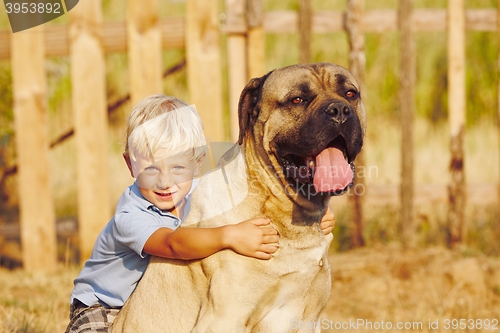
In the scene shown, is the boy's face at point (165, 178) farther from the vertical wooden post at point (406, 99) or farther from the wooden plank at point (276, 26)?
the vertical wooden post at point (406, 99)

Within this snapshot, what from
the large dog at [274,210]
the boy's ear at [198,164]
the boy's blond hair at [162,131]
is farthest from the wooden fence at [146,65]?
the large dog at [274,210]

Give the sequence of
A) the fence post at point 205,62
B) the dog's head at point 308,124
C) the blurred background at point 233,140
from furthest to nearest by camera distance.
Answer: the fence post at point 205,62 → the blurred background at point 233,140 → the dog's head at point 308,124

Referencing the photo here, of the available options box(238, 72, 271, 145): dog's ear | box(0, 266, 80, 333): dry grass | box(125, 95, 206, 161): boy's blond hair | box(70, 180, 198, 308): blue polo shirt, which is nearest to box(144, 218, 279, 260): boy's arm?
box(70, 180, 198, 308): blue polo shirt

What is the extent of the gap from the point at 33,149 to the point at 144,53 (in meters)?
1.17

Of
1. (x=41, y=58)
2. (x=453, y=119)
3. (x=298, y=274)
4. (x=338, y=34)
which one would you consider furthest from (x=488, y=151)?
(x=298, y=274)

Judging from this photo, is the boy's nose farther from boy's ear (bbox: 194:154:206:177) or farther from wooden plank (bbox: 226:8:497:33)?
wooden plank (bbox: 226:8:497:33)

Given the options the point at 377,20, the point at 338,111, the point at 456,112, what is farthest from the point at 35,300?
the point at 456,112

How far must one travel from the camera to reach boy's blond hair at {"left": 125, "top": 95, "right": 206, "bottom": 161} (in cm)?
287

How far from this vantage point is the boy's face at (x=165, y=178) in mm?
2908

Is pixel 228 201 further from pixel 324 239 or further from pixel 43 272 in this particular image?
pixel 43 272

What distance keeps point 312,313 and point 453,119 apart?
3176mm

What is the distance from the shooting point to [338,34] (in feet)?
29.0

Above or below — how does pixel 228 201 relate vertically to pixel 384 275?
above

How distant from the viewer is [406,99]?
5.46m
